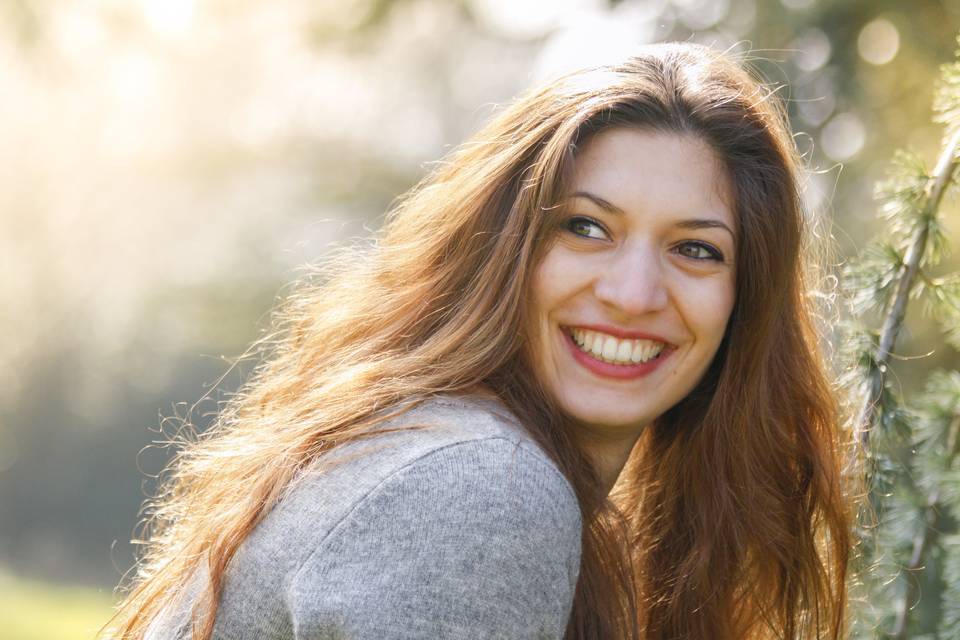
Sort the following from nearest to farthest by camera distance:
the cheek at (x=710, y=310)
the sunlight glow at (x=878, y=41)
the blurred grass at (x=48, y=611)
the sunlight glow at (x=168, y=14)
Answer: the cheek at (x=710, y=310) < the sunlight glow at (x=878, y=41) < the sunlight glow at (x=168, y=14) < the blurred grass at (x=48, y=611)

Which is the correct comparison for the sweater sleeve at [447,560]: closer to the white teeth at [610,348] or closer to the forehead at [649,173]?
the white teeth at [610,348]

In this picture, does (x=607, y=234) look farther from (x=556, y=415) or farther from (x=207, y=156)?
(x=207, y=156)

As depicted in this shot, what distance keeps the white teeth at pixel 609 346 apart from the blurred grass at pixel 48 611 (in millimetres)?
7279

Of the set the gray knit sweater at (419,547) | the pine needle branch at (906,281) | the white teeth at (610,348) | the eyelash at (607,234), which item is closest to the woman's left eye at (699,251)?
the eyelash at (607,234)

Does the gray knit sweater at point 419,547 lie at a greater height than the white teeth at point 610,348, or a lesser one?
lesser

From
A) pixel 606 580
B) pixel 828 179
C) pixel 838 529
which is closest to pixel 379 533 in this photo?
pixel 606 580

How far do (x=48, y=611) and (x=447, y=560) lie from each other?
9942 millimetres

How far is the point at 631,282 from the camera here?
1.87m

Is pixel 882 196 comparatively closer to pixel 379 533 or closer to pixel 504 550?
pixel 504 550

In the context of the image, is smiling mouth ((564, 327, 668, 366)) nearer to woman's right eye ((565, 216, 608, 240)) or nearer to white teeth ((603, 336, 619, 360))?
white teeth ((603, 336, 619, 360))

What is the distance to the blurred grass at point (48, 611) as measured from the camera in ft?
30.1

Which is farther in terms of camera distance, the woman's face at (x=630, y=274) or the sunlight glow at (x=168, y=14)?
the sunlight glow at (x=168, y=14)

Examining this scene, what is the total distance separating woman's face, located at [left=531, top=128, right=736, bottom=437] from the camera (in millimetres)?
1892

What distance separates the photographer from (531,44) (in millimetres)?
5941
